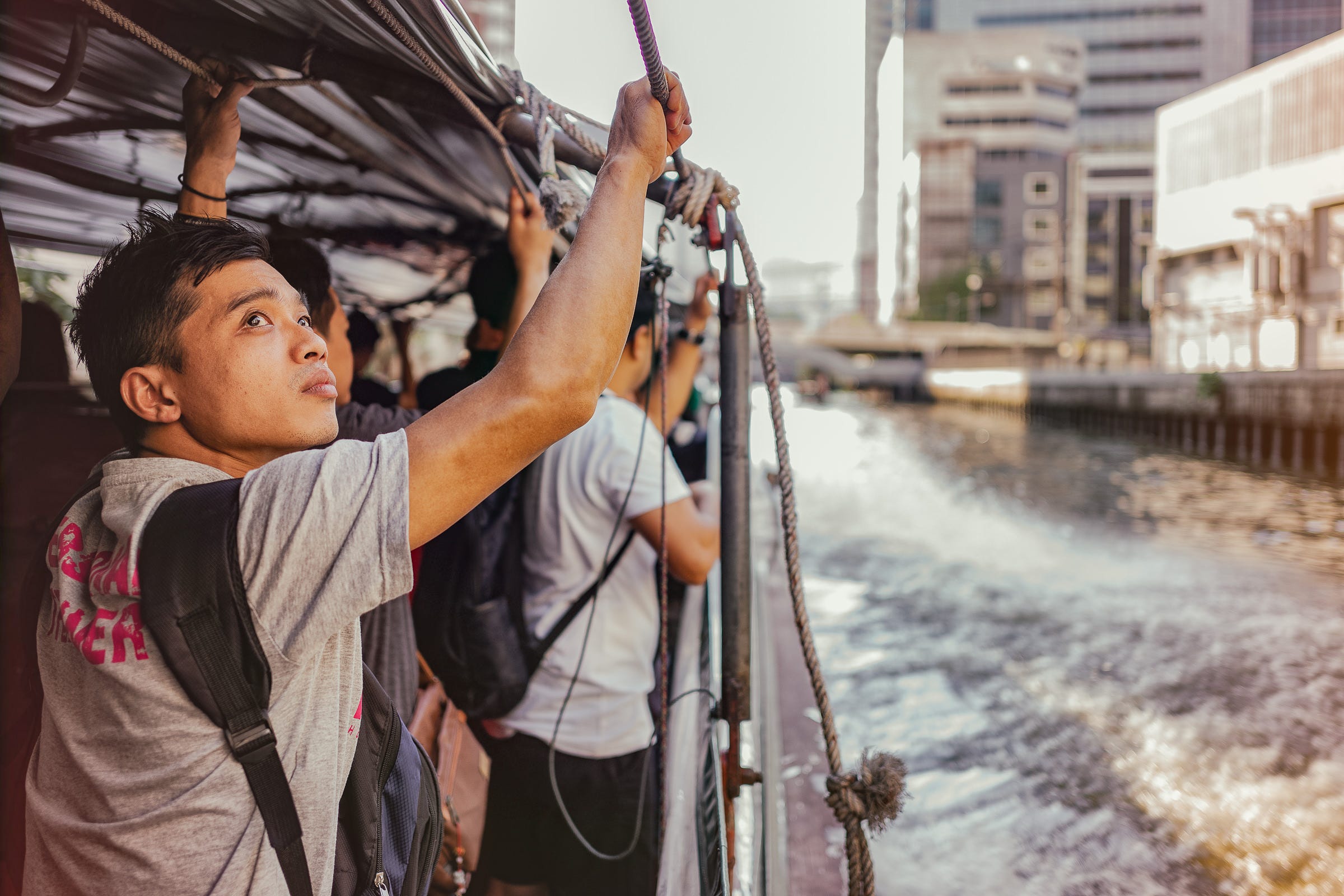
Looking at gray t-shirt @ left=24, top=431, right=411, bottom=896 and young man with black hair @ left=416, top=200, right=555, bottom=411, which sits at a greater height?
young man with black hair @ left=416, top=200, right=555, bottom=411

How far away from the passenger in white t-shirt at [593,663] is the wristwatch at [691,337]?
0.79 meters

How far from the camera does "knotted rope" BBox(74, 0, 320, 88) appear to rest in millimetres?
1351

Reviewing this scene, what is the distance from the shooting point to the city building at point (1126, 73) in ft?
223

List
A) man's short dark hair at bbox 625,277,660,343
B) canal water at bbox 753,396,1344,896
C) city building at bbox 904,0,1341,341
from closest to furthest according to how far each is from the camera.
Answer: man's short dark hair at bbox 625,277,660,343 → canal water at bbox 753,396,1344,896 → city building at bbox 904,0,1341,341

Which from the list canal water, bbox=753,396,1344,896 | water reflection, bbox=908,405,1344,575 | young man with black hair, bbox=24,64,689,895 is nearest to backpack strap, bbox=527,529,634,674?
young man with black hair, bbox=24,64,689,895

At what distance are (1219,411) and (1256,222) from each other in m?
15.4

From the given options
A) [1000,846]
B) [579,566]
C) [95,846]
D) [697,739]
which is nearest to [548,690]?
[579,566]

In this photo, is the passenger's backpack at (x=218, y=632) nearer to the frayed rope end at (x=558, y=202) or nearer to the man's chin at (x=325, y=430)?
the man's chin at (x=325, y=430)

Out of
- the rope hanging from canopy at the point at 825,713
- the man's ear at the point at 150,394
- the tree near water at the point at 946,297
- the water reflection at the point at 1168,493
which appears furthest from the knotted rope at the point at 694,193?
the tree near water at the point at 946,297

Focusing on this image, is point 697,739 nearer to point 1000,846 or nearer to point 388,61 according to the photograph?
point 388,61

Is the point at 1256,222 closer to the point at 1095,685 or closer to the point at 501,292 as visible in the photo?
the point at 1095,685

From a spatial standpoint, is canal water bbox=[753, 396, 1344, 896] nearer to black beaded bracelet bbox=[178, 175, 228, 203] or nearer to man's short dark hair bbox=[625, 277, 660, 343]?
man's short dark hair bbox=[625, 277, 660, 343]

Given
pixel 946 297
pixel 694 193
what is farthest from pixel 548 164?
pixel 946 297

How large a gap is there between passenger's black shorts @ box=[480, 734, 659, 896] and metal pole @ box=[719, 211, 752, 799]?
316mm
